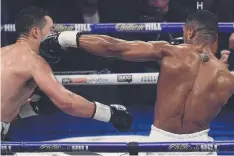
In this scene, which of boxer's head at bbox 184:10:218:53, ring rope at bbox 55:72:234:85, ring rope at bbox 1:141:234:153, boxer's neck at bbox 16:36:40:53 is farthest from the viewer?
ring rope at bbox 55:72:234:85

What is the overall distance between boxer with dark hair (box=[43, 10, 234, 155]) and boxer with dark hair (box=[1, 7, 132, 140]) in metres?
0.20

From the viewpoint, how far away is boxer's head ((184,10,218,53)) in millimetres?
2609

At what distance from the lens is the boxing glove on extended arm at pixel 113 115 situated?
255 centimetres

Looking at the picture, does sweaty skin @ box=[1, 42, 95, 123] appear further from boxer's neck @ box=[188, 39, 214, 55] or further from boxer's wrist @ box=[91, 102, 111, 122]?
boxer's neck @ box=[188, 39, 214, 55]

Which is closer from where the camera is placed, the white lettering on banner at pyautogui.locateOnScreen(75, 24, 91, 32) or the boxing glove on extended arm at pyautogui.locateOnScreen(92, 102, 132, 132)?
the boxing glove on extended arm at pyautogui.locateOnScreen(92, 102, 132, 132)

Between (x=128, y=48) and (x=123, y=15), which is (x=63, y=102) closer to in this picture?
(x=128, y=48)

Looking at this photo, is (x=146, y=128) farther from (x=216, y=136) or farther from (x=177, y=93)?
(x=177, y=93)

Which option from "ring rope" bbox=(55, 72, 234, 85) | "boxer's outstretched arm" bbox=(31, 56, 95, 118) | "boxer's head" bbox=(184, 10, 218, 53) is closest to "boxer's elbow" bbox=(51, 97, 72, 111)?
"boxer's outstretched arm" bbox=(31, 56, 95, 118)

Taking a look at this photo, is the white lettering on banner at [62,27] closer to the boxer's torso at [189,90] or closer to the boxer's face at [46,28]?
the boxer's face at [46,28]

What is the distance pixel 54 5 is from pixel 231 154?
2.15 m

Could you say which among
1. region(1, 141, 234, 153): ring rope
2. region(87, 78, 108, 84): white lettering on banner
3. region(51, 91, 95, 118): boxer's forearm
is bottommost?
region(1, 141, 234, 153): ring rope

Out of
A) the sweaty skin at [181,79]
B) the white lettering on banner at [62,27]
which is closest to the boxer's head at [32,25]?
the sweaty skin at [181,79]

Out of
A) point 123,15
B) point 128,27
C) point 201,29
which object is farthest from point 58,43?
point 123,15

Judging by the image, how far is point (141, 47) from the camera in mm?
2498
